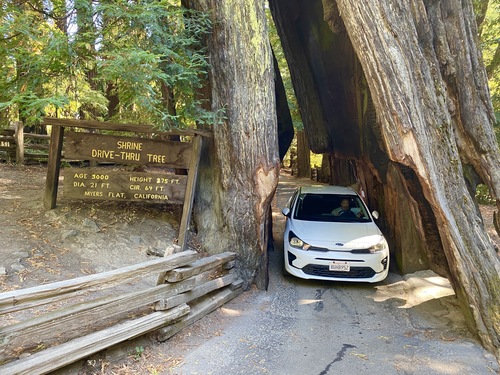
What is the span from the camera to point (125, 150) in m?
6.37

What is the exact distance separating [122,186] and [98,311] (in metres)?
3.21

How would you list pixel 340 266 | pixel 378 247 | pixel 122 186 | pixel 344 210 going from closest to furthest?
1. pixel 122 186
2. pixel 340 266
3. pixel 378 247
4. pixel 344 210

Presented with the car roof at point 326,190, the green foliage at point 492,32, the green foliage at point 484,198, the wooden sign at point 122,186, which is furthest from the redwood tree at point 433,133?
the green foliage at point 484,198

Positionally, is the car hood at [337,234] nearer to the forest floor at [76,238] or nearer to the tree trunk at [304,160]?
the forest floor at [76,238]

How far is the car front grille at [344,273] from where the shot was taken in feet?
21.9

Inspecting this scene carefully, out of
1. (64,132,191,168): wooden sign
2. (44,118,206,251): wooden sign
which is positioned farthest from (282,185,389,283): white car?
(64,132,191,168): wooden sign

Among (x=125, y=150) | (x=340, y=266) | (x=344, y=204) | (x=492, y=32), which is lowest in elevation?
(x=340, y=266)

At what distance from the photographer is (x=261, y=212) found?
6465 mm

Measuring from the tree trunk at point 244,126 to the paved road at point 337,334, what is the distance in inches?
40.9

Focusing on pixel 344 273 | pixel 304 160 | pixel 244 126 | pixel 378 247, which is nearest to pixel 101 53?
pixel 244 126

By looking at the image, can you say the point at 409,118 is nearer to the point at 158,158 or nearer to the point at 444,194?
the point at 444,194

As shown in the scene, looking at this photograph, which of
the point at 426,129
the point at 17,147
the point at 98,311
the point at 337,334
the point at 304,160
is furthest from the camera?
the point at 304,160

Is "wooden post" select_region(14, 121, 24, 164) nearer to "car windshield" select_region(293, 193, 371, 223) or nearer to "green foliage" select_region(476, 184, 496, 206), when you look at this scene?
"car windshield" select_region(293, 193, 371, 223)

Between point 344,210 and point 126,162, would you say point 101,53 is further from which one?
point 344,210
